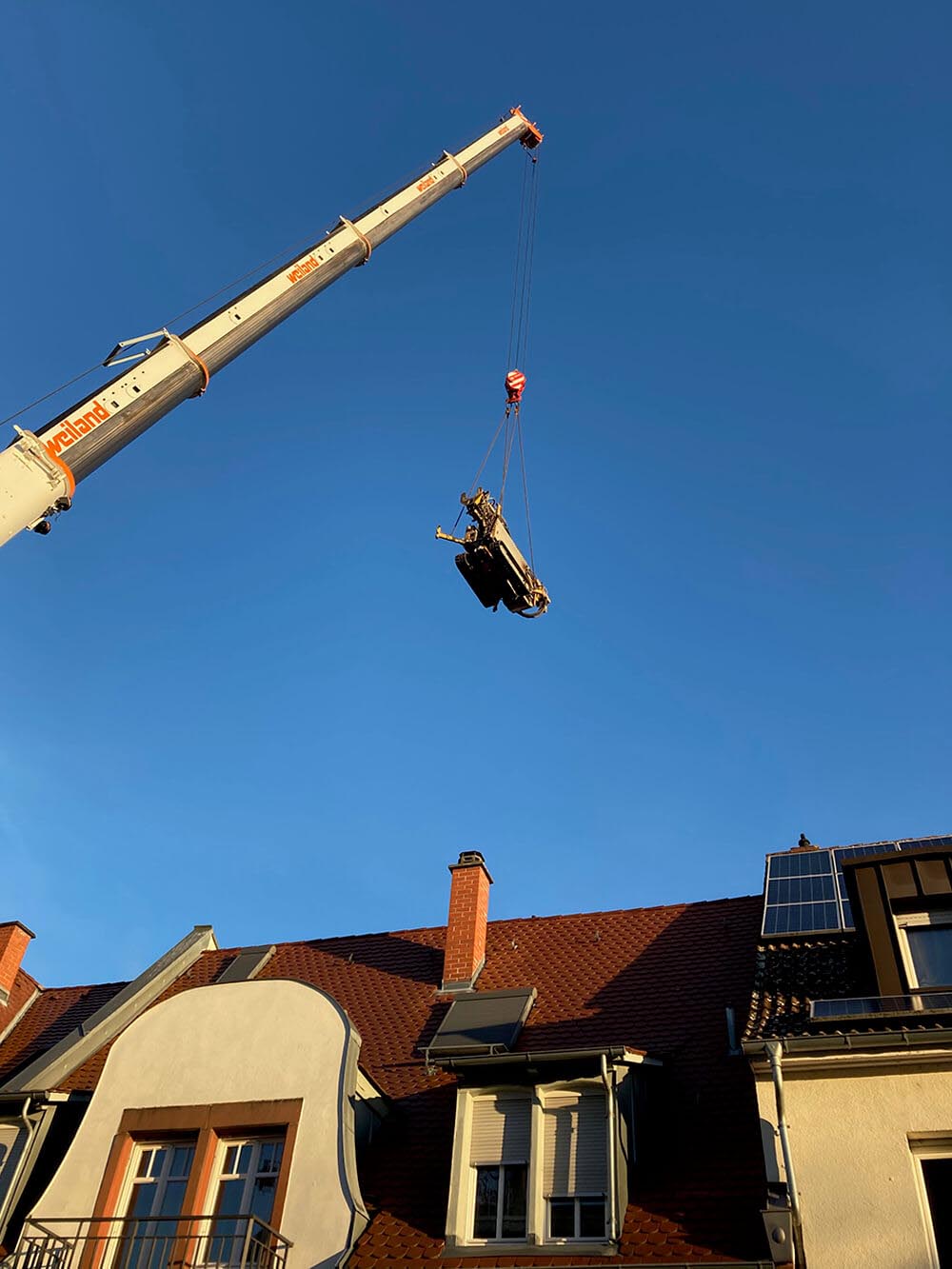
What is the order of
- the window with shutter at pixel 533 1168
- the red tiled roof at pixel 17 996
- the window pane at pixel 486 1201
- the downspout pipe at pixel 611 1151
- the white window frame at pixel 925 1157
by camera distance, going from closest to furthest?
the white window frame at pixel 925 1157 → the downspout pipe at pixel 611 1151 → the window with shutter at pixel 533 1168 → the window pane at pixel 486 1201 → the red tiled roof at pixel 17 996

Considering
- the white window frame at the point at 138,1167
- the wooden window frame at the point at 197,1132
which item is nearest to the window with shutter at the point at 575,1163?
the wooden window frame at the point at 197,1132

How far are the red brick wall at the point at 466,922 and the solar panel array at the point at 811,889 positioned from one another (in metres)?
5.55

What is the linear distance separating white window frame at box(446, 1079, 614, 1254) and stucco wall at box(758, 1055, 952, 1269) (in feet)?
8.21

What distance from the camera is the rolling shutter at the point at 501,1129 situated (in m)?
15.1

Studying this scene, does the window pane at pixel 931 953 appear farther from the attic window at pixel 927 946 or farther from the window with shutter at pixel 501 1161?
the window with shutter at pixel 501 1161

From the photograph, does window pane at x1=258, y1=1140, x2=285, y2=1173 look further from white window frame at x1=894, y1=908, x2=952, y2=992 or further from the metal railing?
white window frame at x1=894, y1=908, x2=952, y2=992

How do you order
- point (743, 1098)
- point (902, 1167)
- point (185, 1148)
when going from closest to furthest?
point (902, 1167) < point (743, 1098) < point (185, 1148)

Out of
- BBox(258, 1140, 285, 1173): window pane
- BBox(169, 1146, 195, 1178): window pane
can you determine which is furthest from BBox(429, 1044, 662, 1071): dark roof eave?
BBox(169, 1146, 195, 1178): window pane

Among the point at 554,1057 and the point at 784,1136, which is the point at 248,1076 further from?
the point at 784,1136

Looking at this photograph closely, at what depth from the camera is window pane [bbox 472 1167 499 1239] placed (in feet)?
47.6

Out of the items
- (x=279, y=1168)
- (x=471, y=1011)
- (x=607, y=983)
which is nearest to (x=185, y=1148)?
(x=279, y=1168)

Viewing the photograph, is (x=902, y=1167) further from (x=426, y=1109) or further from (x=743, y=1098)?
(x=426, y=1109)

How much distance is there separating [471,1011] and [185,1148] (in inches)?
200

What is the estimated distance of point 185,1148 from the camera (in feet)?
54.5
